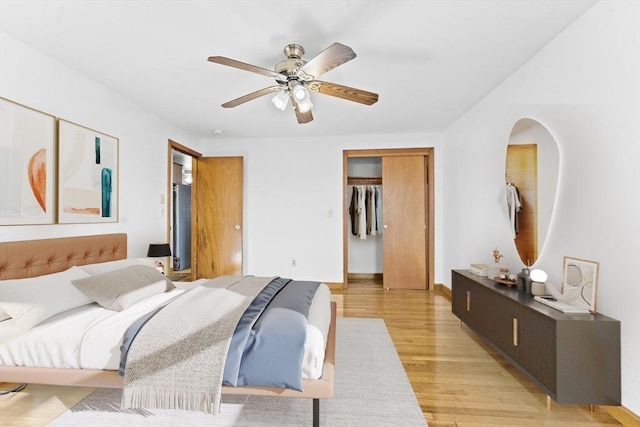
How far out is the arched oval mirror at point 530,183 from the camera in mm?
2172

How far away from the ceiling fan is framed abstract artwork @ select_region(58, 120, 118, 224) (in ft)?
4.26

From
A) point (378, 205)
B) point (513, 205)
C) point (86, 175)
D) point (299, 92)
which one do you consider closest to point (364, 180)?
point (378, 205)

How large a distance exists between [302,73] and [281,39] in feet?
0.98

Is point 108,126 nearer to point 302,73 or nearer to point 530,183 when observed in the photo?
point 302,73

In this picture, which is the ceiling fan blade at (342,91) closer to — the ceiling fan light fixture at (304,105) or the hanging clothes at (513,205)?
the ceiling fan light fixture at (304,105)

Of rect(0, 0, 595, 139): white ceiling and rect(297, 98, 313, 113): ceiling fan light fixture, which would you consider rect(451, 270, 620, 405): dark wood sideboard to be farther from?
rect(297, 98, 313, 113): ceiling fan light fixture

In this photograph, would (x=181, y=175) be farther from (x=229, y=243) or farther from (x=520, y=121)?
(x=520, y=121)

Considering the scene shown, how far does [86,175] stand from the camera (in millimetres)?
2674

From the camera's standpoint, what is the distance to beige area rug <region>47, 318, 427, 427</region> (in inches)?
66.4

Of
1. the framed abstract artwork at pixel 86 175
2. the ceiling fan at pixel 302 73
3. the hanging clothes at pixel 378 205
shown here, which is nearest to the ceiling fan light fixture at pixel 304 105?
the ceiling fan at pixel 302 73

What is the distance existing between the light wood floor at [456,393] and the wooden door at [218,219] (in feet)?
9.18

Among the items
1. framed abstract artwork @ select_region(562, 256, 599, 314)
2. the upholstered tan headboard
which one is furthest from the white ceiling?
framed abstract artwork @ select_region(562, 256, 599, 314)

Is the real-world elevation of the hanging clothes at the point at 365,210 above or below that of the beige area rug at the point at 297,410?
above

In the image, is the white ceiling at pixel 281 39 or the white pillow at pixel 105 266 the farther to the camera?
the white pillow at pixel 105 266
